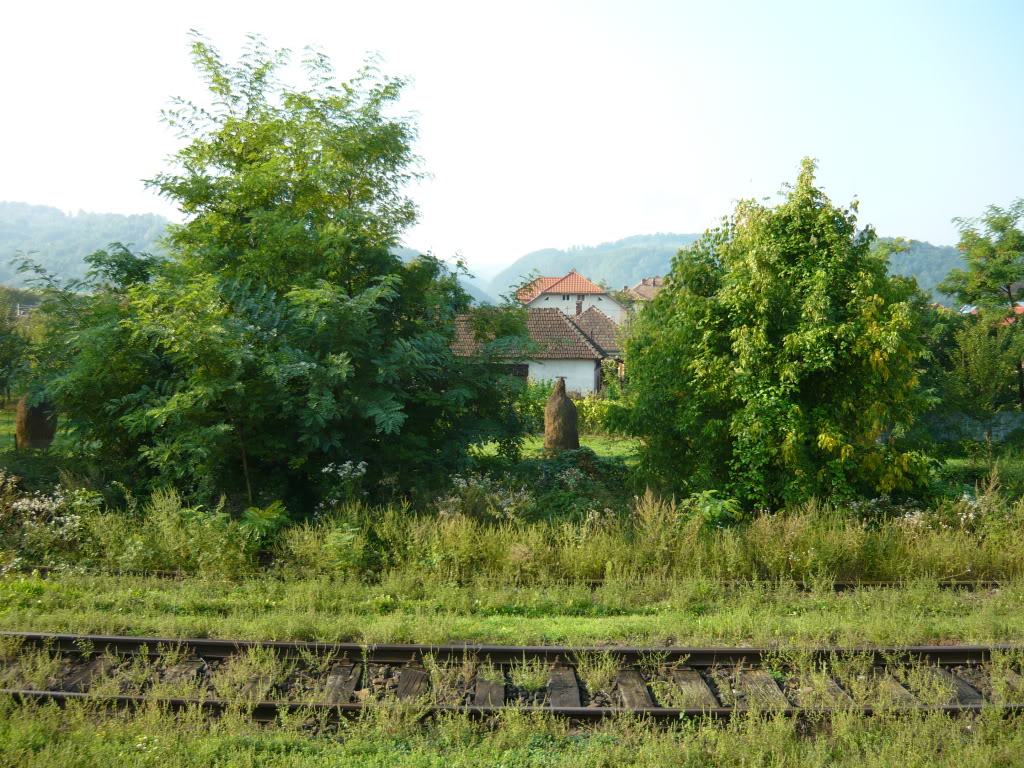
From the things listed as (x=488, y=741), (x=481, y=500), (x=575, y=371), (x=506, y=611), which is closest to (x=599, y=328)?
(x=575, y=371)

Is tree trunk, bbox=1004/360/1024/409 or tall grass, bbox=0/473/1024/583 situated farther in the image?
tree trunk, bbox=1004/360/1024/409

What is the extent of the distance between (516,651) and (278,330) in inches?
245

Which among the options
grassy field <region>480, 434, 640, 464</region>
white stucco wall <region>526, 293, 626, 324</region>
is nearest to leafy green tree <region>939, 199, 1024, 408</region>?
grassy field <region>480, 434, 640, 464</region>

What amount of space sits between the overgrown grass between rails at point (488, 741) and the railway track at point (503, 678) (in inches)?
6.7

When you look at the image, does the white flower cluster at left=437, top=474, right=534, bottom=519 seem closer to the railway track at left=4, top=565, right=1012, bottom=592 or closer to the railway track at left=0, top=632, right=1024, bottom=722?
the railway track at left=4, top=565, right=1012, bottom=592

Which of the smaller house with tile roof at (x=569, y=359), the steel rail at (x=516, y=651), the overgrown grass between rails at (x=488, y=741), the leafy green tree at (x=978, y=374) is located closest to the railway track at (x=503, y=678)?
the steel rail at (x=516, y=651)

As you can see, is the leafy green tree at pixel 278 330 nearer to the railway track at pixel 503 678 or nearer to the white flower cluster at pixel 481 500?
the white flower cluster at pixel 481 500

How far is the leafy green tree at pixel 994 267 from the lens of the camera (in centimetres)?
2531

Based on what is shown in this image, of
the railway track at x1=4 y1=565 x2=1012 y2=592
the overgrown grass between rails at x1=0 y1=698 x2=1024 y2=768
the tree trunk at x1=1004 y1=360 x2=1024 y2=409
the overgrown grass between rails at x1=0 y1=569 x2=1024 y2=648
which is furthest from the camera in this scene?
the tree trunk at x1=1004 y1=360 x2=1024 y2=409

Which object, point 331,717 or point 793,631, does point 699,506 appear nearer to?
point 793,631

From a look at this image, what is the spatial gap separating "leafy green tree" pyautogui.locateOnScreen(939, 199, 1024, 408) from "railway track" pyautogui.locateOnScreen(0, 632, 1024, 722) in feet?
70.8

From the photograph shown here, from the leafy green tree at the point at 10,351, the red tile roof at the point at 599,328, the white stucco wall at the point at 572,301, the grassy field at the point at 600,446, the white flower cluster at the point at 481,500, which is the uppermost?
the white stucco wall at the point at 572,301

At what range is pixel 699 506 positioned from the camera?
10852mm

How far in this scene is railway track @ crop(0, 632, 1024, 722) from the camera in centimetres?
631
